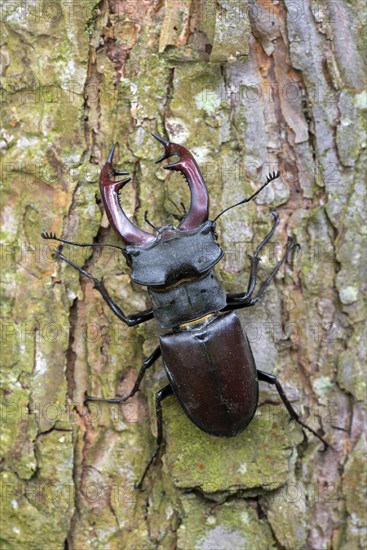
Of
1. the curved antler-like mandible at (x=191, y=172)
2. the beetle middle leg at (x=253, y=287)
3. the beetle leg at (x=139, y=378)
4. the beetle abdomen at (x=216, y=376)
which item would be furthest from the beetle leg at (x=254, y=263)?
the beetle leg at (x=139, y=378)

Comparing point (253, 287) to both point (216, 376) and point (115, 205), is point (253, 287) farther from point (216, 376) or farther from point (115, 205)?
point (115, 205)

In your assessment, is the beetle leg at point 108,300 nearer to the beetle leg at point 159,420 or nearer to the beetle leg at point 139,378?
the beetle leg at point 139,378

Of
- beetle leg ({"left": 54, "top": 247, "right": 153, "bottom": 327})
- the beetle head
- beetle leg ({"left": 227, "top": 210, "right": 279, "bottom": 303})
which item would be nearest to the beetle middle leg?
beetle leg ({"left": 227, "top": 210, "right": 279, "bottom": 303})

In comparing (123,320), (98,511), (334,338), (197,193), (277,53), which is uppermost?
(277,53)

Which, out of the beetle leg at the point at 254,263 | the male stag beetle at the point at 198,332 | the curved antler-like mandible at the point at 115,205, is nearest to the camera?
the curved antler-like mandible at the point at 115,205

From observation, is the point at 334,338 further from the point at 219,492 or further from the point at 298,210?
the point at 219,492

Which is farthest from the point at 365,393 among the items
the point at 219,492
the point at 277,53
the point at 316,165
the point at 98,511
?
the point at 277,53

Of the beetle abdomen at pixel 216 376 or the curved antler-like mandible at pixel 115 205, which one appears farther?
the beetle abdomen at pixel 216 376
